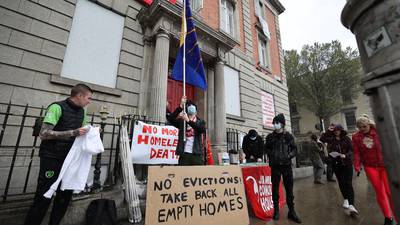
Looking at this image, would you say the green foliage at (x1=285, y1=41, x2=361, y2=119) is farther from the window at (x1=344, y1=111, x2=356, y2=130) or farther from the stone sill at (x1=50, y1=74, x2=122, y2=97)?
the stone sill at (x1=50, y1=74, x2=122, y2=97)

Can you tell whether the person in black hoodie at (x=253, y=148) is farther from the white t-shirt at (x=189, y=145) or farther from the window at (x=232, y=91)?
the white t-shirt at (x=189, y=145)

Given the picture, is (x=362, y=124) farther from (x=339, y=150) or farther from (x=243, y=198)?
(x=243, y=198)

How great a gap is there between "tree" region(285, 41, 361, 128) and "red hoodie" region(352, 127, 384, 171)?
995 inches

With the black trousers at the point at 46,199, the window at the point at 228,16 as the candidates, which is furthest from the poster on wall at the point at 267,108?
the black trousers at the point at 46,199

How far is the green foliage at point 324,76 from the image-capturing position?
2410cm

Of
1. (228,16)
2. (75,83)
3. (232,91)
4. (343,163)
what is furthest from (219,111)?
(228,16)

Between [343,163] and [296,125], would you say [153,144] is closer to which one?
[343,163]

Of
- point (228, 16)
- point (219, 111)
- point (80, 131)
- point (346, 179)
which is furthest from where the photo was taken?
point (228, 16)

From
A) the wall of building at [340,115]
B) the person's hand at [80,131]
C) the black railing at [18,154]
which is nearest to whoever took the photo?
the person's hand at [80,131]

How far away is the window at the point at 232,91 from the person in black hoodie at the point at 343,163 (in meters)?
5.21

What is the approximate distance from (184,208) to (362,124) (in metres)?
3.52

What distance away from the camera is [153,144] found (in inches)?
191

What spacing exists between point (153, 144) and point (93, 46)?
135 inches

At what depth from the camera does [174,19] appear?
676 centimetres
